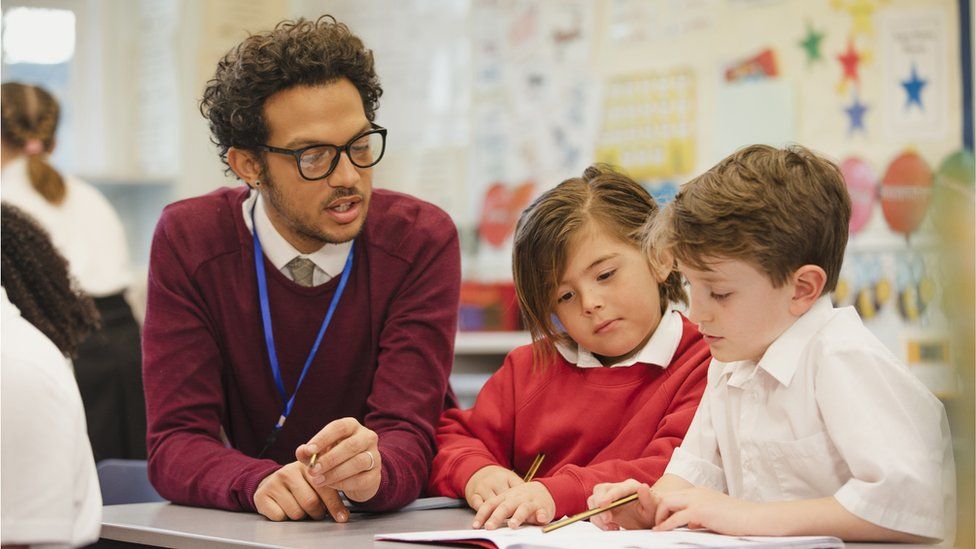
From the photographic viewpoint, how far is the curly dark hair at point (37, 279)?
4.91 feet

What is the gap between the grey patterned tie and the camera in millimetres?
1812

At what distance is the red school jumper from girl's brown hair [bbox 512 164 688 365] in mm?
62

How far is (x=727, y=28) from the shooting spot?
3.70m

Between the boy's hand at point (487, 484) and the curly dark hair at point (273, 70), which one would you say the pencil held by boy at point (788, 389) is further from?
the curly dark hair at point (273, 70)

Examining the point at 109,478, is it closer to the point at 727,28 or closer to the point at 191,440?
the point at 191,440

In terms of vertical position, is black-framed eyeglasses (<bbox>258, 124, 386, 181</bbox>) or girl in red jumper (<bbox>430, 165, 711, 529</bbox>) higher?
black-framed eyeglasses (<bbox>258, 124, 386, 181</bbox>)

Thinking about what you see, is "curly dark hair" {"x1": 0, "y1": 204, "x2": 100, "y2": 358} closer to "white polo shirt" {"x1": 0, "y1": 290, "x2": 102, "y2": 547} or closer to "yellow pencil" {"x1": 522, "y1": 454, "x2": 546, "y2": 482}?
"white polo shirt" {"x1": 0, "y1": 290, "x2": 102, "y2": 547}

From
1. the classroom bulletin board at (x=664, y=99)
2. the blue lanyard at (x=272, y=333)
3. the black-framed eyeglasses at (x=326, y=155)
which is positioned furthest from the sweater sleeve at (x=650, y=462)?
the classroom bulletin board at (x=664, y=99)

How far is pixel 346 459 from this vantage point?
4.53 ft

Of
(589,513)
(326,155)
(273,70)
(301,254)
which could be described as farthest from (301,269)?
(589,513)

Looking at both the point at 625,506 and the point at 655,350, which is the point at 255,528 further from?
the point at 655,350

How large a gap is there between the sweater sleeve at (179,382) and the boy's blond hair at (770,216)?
78cm

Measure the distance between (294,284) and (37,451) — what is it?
854mm

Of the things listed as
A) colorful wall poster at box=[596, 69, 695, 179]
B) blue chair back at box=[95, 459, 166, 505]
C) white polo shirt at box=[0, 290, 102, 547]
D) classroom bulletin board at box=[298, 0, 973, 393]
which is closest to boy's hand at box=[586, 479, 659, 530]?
white polo shirt at box=[0, 290, 102, 547]
